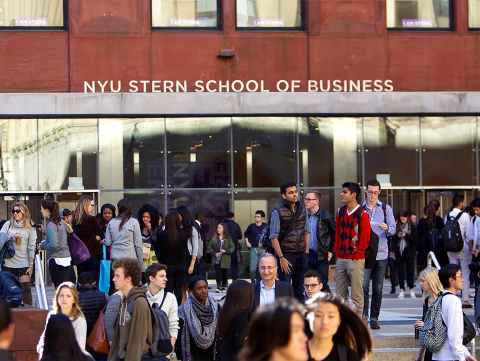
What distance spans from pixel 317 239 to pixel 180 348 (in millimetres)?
3152

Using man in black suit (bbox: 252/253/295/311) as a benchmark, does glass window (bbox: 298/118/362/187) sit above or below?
above

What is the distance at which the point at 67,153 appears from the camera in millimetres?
23219

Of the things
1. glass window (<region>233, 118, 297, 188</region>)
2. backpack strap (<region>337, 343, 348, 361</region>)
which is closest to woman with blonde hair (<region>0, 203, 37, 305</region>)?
backpack strap (<region>337, 343, 348, 361</region>)

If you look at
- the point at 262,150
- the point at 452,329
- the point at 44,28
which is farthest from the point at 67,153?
the point at 452,329

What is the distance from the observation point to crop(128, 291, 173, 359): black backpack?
10.2 m

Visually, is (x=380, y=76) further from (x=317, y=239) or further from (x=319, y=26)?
(x=317, y=239)

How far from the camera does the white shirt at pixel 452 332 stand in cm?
1032

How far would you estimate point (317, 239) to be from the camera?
13.6m

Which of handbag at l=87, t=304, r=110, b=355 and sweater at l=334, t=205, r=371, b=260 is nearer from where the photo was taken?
handbag at l=87, t=304, r=110, b=355

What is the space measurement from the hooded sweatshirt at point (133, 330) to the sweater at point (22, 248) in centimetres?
437

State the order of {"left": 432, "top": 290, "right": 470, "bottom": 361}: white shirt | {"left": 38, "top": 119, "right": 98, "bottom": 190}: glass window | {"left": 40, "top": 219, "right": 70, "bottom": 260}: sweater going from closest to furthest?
{"left": 432, "top": 290, "right": 470, "bottom": 361}: white shirt < {"left": 40, "top": 219, "right": 70, "bottom": 260}: sweater < {"left": 38, "top": 119, "right": 98, "bottom": 190}: glass window

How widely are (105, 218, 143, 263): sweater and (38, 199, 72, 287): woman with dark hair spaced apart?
2.02ft

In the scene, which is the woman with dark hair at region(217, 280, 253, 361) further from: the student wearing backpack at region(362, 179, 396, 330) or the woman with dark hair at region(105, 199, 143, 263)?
the woman with dark hair at region(105, 199, 143, 263)

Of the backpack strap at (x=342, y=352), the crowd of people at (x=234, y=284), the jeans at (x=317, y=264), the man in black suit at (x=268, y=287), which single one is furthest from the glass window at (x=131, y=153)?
the backpack strap at (x=342, y=352)
